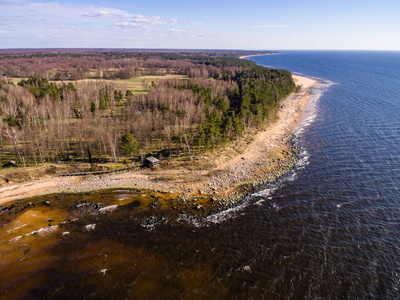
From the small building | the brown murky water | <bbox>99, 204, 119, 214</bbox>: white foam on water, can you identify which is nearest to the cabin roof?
the small building

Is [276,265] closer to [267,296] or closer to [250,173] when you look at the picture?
[267,296]

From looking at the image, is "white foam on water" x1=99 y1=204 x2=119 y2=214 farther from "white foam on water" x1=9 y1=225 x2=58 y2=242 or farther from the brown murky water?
"white foam on water" x1=9 y1=225 x2=58 y2=242

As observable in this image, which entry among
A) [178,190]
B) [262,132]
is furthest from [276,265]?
[262,132]

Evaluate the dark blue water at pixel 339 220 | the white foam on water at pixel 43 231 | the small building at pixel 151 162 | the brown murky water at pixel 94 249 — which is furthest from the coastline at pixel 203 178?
the white foam on water at pixel 43 231

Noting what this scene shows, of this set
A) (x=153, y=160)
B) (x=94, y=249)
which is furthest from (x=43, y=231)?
(x=153, y=160)

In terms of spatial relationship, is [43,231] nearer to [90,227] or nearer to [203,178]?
[90,227]
